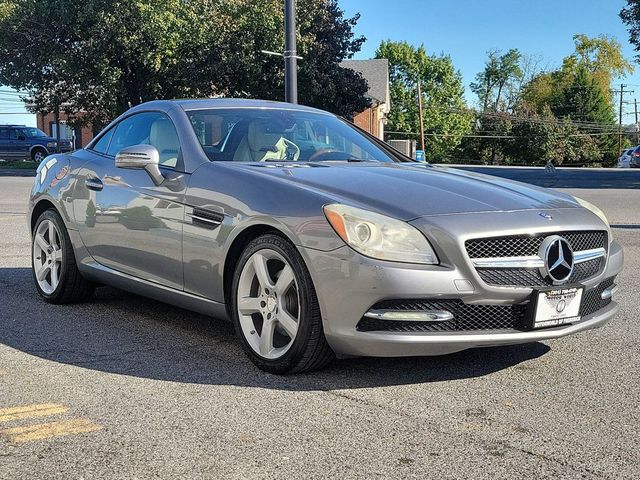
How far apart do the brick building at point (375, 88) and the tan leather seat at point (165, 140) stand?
4716 centimetres

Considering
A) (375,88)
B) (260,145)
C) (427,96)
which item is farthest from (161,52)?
(427,96)

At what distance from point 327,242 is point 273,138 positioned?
Result: 146 centimetres

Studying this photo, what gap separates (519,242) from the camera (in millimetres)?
3855

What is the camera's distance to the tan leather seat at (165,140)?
16.5 ft

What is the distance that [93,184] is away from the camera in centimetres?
558

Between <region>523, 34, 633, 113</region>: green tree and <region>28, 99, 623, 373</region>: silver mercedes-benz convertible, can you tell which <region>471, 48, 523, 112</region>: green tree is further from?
<region>28, 99, 623, 373</region>: silver mercedes-benz convertible

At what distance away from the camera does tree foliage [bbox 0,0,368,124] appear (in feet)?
105

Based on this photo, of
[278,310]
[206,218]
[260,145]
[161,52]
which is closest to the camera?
[278,310]

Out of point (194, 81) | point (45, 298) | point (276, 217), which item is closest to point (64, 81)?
point (194, 81)

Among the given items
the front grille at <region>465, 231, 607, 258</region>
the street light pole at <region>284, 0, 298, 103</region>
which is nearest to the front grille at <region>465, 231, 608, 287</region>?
the front grille at <region>465, 231, 607, 258</region>

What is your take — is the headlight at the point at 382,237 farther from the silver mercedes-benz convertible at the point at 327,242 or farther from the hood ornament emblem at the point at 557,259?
the hood ornament emblem at the point at 557,259

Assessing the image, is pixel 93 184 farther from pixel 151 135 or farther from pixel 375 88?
pixel 375 88

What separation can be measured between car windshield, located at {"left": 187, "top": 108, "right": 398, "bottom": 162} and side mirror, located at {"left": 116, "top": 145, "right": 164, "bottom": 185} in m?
0.31

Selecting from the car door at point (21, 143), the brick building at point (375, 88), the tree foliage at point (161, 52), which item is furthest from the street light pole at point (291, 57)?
the brick building at point (375, 88)
